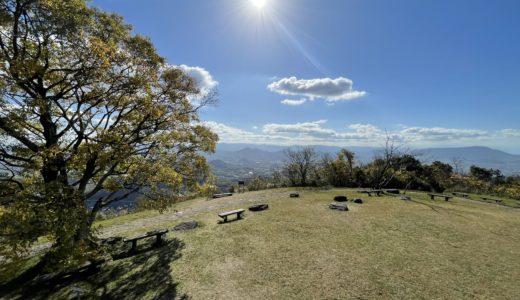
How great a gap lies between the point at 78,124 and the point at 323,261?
34.4ft

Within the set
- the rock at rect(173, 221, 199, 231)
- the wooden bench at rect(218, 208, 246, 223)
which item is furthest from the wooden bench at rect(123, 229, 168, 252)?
the wooden bench at rect(218, 208, 246, 223)

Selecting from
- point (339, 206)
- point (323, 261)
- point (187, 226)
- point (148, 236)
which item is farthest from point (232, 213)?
point (339, 206)

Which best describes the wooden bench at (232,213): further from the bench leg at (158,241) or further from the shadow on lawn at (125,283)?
the shadow on lawn at (125,283)

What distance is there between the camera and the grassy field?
7.12 meters

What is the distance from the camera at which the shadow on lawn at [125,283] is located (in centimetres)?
743

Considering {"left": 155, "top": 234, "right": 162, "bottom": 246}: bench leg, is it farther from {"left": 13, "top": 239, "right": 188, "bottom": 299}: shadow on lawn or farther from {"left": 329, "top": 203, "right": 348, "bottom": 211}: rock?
{"left": 329, "top": 203, "right": 348, "bottom": 211}: rock

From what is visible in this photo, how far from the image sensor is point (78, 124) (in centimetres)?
948

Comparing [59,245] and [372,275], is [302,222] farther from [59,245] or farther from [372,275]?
[59,245]

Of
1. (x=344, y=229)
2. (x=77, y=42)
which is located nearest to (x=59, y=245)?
(x=77, y=42)

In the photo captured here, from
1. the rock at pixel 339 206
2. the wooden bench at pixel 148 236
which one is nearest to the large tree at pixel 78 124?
the wooden bench at pixel 148 236

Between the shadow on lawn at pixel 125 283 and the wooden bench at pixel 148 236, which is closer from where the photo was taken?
A: the shadow on lawn at pixel 125 283

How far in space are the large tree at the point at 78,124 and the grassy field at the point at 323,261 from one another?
7.21 ft

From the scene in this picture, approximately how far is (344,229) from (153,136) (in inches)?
383

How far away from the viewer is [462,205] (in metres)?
18.1
